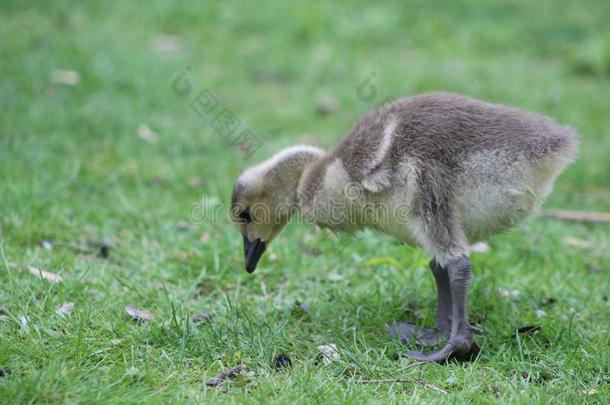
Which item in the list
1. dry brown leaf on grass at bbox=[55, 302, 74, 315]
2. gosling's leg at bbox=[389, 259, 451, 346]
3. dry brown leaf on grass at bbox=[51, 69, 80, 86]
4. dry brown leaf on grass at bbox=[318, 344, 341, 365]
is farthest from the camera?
dry brown leaf on grass at bbox=[51, 69, 80, 86]

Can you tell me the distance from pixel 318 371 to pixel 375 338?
0.54 metres

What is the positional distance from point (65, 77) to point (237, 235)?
10.9 ft

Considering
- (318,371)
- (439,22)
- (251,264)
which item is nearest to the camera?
(318,371)

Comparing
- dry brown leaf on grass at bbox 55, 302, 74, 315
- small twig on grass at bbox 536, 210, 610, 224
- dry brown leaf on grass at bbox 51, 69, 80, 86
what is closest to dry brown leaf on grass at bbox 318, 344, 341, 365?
dry brown leaf on grass at bbox 55, 302, 74, 315

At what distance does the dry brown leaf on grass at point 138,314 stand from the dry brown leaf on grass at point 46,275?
1.47ft

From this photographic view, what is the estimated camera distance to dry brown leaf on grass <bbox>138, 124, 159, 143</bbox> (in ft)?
22.0

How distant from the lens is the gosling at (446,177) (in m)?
3.75

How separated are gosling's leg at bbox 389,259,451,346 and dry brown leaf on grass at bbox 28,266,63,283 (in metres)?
1.79

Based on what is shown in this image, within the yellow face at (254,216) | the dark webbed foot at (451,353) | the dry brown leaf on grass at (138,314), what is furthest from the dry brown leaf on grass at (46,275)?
the dark webbed foot at (451,353)

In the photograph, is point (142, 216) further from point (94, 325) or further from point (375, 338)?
point (375, 338)

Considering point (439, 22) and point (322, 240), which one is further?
point (439, 22)

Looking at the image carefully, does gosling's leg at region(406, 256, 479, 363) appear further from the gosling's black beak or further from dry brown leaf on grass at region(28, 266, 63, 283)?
dry brown leaf on grass at region(28, 266, 63, 283)

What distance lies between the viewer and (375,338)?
4.01 m

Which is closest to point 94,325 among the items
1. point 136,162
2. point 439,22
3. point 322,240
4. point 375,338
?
point 375,338
